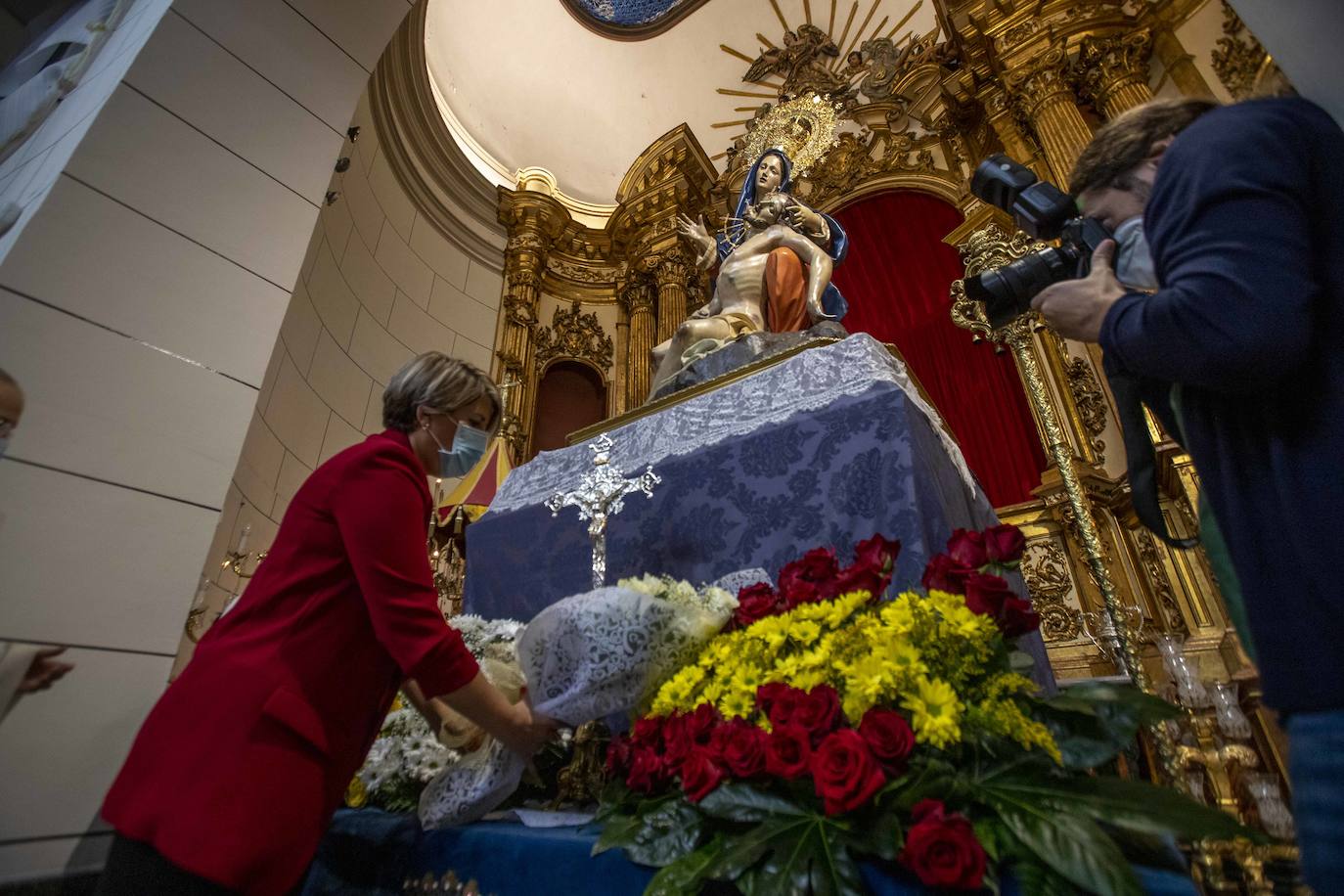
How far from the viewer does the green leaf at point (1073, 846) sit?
470 mm

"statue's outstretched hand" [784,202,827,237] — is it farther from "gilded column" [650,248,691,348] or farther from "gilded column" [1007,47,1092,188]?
"gilded column" [650,248,691,348]

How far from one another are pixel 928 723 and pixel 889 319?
207 inches

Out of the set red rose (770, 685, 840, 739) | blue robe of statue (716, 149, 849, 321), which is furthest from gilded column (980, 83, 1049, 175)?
red rose (770, 685, 840, 739)

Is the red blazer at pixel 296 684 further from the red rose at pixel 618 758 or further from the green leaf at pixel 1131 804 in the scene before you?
the green leaf at pixel 1131 804

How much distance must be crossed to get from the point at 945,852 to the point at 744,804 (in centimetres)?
22

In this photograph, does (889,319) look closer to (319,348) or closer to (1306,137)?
(319,348)

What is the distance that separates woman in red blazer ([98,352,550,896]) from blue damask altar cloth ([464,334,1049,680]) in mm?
583

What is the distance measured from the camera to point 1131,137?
2.56 feet

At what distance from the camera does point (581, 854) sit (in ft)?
2.53

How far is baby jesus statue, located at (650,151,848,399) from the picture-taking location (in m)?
2.25

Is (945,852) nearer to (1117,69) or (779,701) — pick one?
(779,701)

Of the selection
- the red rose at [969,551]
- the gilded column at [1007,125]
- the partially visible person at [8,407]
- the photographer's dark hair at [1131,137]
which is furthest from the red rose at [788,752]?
the gilded column at [1007,125]

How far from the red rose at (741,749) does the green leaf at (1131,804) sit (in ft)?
0.77

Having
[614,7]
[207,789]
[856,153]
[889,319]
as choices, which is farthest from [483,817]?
[614,7]
